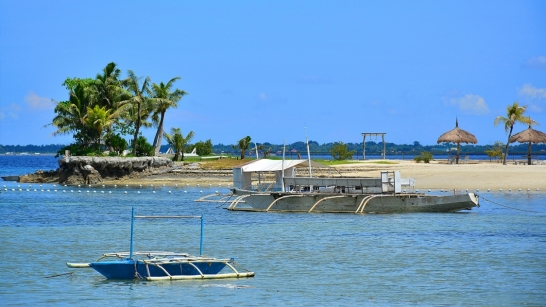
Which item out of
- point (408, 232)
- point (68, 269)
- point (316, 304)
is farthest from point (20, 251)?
point (408, 232)

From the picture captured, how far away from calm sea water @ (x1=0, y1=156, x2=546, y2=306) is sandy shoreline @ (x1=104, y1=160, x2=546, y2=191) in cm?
924

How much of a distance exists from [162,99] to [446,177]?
23.7 meters

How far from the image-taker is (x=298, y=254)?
2445 centimetres

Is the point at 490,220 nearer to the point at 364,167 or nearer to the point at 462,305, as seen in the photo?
the point at 462,305

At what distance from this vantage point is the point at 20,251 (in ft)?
82.0

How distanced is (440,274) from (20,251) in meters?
12.7

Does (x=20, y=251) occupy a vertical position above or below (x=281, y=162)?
below

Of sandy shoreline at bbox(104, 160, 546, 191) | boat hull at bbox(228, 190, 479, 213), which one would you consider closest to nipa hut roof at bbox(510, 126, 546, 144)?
Result: sandy shoreline at bbox(104, 160, 546, 191)

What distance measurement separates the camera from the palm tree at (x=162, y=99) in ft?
216

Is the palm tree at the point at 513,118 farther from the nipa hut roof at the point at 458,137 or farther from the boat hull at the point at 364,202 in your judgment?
the boat hull at the point at 364,202

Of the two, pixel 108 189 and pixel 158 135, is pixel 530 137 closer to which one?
pixel 158 135

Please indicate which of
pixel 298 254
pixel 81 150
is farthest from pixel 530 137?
pixel 298 254

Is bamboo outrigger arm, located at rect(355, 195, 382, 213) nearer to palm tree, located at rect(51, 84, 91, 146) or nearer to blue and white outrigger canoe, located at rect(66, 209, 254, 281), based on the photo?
blue and white outrigger canoe, located at rect(66, 209, 254, 281)

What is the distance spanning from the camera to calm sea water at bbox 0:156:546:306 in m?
17.8
